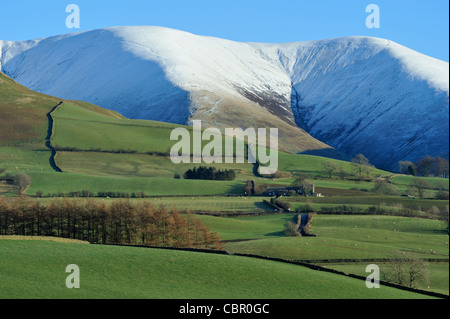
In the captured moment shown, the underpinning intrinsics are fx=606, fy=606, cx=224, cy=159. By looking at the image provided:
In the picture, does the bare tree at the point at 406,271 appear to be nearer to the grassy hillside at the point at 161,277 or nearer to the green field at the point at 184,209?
the green field at the point at 184,209

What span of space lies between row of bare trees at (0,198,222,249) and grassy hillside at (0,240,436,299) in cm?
1663

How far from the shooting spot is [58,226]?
6988cm

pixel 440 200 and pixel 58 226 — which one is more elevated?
pixel 440 200

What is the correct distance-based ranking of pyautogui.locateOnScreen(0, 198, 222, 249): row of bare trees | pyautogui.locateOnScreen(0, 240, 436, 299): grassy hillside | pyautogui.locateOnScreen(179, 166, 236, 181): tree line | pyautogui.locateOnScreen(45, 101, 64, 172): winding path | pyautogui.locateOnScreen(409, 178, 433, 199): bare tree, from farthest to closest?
1. pyautogui.locateOnScreen(179, 166, 236, 181): tree line
2. pyautogui.locateOnScreen(45, 101, 64, 172): winding path
3. pyautogui.locateOnScreen(409, 178, 433, 199): bare tree
4. pyautogui.locateOnScreen(0, 198, 222, 249): row of bare trees
5. pyautogui.locateOnScreen(0, 240, 436, 299): grassy hillside

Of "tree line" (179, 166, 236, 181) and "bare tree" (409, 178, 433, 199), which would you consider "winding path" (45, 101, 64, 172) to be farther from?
"bare tree" (409, 178, 433, 199)

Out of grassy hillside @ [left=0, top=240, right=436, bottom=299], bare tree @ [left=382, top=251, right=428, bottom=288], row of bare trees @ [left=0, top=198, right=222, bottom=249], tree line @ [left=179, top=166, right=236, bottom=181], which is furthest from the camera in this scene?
tree line @ [left=179, top=166, right=236, bottom=181]

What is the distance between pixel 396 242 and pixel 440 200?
42.9 metres

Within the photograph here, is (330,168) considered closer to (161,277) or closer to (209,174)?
(209,174)

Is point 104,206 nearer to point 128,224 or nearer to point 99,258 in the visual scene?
point 128,224

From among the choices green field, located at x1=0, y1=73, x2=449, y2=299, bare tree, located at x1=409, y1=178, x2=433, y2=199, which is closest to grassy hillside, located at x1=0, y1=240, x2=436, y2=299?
green field, located at x1=0, y1=73, x2=449, y2=299

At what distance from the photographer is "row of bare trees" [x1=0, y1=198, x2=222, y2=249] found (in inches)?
2692

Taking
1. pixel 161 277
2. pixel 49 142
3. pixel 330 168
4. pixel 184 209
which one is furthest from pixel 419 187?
pixel 161 277
